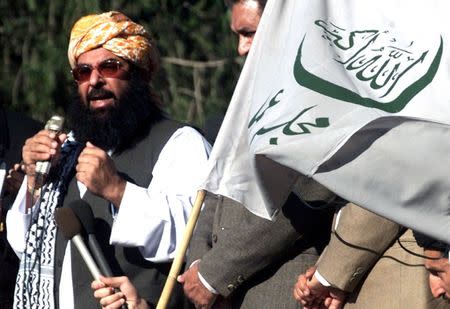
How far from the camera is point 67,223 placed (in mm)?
5980

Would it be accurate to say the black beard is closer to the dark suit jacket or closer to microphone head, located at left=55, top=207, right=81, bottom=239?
microphone head, located at left=55, top=207, right=81, bottom=239

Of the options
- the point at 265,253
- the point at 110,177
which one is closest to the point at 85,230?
the point at 110,177

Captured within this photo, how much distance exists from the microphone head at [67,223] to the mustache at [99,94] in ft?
2.25

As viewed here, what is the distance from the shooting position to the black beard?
6.41 m

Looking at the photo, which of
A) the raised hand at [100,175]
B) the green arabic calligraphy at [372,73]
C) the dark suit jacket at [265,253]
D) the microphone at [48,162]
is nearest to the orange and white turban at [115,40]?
the microphone at [48,162]

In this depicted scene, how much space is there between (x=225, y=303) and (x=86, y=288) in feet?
2.33

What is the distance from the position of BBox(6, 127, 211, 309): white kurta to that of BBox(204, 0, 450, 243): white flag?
93 cm

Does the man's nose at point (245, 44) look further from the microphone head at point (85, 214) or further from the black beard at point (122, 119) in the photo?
the microphone head at point (85, 214)

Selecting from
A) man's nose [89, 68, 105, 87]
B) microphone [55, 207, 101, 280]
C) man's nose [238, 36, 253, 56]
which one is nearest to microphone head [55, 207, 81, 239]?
microphone [55, 207, 101, 280]

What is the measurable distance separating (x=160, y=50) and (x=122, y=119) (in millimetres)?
5447

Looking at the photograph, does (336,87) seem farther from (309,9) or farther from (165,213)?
(165,213)

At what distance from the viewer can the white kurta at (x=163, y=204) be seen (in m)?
5.95

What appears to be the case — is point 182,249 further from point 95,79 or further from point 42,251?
point 95,79

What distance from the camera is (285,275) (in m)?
5.53
